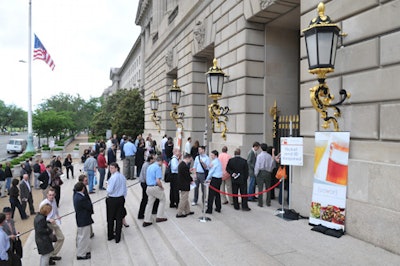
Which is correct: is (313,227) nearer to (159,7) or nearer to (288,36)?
(288,36)

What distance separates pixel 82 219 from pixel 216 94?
658 cm

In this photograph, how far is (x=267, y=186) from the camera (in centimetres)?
915

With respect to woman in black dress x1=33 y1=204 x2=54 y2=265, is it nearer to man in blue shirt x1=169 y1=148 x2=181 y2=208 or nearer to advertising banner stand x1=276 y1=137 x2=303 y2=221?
man in blue shirt x1=169 y1=148 x2=181 y2=208

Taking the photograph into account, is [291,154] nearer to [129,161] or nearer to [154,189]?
[154,189]

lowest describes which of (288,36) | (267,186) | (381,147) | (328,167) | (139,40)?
(267,186)

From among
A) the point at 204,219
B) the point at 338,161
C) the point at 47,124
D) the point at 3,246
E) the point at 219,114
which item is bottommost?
the point at 204,219

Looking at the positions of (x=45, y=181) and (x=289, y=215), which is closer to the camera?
(x=289, y=215)

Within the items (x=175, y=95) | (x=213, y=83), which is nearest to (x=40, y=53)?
(x=175, y=95)

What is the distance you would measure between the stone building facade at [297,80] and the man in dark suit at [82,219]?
519 centimetres

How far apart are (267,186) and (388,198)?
3.85 metres

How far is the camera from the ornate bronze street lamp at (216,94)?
11.4 metres

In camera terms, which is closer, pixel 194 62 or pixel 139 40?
pixel 194 62

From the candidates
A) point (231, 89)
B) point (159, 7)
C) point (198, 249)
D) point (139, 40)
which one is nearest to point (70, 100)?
point (139, 40)

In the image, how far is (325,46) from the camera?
6324 mm
